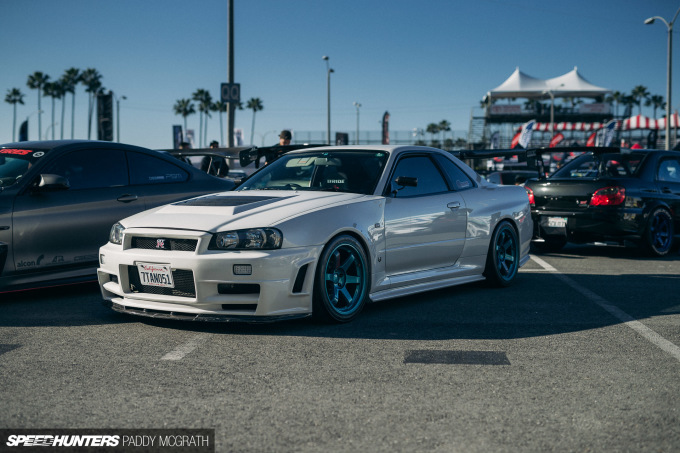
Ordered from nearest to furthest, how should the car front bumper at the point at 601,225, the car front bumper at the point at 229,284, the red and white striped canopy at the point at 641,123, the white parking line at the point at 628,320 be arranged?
1. the white parking line at the point at 628,320
2. the car front bumper at the point at 229,284
3. the car front bumper at the point at 601,225
4. the red and white striped canopy at the point at 641,123

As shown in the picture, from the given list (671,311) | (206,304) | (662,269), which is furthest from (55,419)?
(662,269)

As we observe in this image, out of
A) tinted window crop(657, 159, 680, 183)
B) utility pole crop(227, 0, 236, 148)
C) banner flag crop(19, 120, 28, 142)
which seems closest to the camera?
tinted window crop(657, 159, 680, 183)

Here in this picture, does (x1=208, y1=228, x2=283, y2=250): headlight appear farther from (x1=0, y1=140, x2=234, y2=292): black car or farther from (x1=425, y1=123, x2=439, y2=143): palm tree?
(x1=425, y1=123, x2=439, y2=143): palm tree

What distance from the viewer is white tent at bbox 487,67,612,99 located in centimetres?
7675

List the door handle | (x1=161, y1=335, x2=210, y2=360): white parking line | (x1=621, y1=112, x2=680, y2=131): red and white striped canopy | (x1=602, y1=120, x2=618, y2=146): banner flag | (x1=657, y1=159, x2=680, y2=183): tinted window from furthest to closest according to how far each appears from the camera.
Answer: (x1=621, y1=112, x2=680, y2=131): red and white striped canopy → (x1=602, y1=120, x2=618, y2=146): banner flag → (x1=657, y1=159, x2=680, y2=183): tinted window → the door handle → (x1=161, y1=335, x2=210, y2=360): white parking line

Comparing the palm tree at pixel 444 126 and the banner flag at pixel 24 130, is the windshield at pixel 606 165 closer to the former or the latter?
the banner flag at pixel 24 130

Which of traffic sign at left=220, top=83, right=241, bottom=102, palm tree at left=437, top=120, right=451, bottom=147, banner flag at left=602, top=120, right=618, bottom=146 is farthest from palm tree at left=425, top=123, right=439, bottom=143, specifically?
traffic sign at left=220, top=83, right=241, bottom=102

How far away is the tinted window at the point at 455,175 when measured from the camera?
7305 millimetres

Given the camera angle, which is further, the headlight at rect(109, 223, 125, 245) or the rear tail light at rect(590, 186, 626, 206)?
the rear tail light at rect(590, 186, 626, 206)

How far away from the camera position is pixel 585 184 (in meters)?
10.8

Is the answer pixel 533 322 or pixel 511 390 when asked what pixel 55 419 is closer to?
pixel 511 390

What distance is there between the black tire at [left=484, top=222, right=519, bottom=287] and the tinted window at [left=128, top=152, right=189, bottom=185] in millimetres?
3273

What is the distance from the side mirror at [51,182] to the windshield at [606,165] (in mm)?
7270

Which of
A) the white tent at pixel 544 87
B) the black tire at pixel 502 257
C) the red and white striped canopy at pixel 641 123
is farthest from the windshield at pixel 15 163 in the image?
the white tent at pixel 544 87
